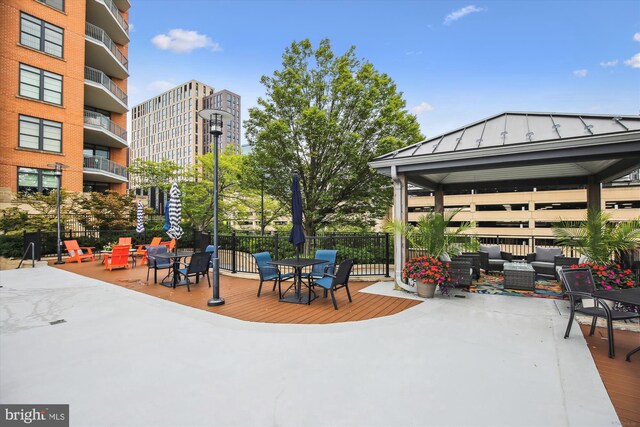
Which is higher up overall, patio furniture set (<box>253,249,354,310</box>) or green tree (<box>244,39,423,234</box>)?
green tree (<box>244,39,423,234</box>)

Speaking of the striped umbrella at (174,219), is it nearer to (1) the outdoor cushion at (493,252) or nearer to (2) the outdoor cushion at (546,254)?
(1) the outdoor cushion at (493,252)

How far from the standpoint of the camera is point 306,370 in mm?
3418

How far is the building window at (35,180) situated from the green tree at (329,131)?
12854mm

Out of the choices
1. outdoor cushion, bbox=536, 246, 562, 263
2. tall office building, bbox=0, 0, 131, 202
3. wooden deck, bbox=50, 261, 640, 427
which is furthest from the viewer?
tall office building, bbox=0, 0, 131, 202

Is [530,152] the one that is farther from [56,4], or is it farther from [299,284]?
[56,4]

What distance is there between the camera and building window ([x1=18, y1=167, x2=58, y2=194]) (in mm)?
16969

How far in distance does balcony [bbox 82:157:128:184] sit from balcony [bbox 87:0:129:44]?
10.4 meters

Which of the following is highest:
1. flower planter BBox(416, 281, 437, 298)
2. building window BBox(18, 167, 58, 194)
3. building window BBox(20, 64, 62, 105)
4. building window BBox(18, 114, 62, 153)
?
building window BBox(20, 64, 62, 105)

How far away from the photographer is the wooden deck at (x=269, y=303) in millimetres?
5414

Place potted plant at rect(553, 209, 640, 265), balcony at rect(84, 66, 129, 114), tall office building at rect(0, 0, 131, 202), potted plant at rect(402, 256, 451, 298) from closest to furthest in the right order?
potted plant at rect(553, 209, 640, 265) < potted plant at rect(402, 256, 451, 298) < tall office building at rect(0, 0, 131, 202) < balcony at rect(84, 66, 129, 114)

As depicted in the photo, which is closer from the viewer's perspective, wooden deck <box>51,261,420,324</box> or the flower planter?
wooden deck <box>51,261,420,324</box>

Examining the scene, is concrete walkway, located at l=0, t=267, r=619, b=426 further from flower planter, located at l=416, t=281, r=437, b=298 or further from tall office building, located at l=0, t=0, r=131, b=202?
tall office building, located at l=0, t=0, r=131, b=202

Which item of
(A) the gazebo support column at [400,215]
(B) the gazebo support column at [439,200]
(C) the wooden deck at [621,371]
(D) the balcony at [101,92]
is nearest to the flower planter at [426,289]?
(A) the gazebo support column at [400,215]

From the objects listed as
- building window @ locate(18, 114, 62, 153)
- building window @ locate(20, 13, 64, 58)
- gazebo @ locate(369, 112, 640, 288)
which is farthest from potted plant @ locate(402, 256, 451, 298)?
building window @ locate(20, 13, 64, 58)
